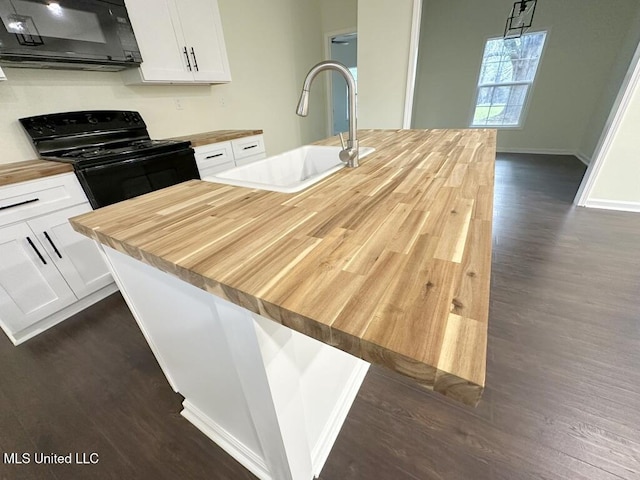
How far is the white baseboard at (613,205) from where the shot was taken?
2.42m

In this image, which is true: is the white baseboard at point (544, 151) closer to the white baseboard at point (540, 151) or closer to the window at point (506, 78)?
the white baseboard at point (540, 151)

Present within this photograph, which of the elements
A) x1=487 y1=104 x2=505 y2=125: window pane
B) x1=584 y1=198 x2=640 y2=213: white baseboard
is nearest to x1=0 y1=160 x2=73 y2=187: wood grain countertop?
x1=584 y1=198 x2=640 y2=213: white baseboard

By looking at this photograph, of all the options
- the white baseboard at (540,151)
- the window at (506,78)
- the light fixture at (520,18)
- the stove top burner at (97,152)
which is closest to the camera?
the stove top burner at (97,152)

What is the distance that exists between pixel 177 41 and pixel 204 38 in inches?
11.2

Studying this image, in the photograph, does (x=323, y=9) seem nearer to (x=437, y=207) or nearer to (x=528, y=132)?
(x=528, y=132)

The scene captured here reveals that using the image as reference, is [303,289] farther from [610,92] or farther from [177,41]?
[610,92]

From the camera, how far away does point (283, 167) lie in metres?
1.33

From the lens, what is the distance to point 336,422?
1.01 metres

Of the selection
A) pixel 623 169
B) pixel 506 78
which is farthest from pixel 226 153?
pixel 506 78

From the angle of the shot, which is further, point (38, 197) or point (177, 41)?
point (177, 41)

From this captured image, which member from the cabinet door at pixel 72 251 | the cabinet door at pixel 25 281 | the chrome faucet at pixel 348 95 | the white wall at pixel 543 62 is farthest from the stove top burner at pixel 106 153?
the white wall at pixel 543 62

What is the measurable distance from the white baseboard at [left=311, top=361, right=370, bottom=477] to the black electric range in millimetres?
1739

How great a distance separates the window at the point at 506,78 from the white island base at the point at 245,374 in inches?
231

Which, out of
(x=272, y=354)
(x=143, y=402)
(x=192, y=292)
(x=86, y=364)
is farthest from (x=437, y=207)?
(x=86, y=364)
